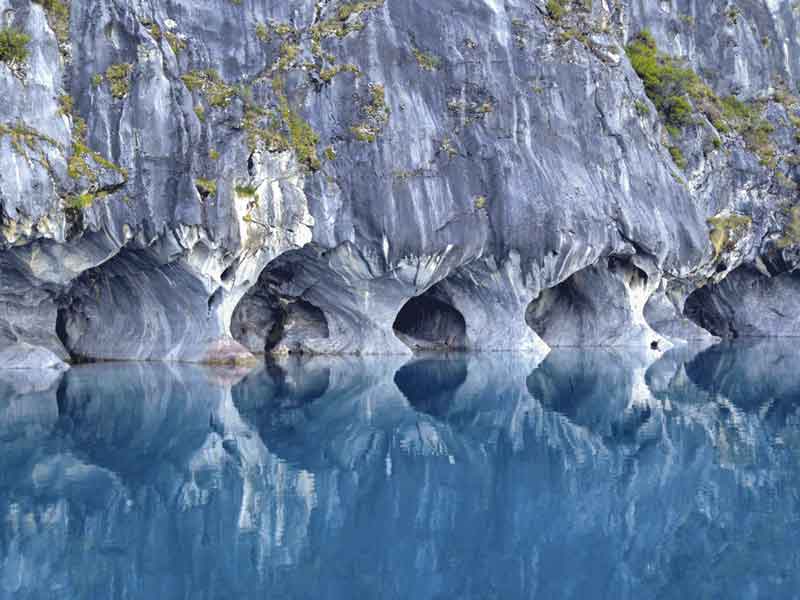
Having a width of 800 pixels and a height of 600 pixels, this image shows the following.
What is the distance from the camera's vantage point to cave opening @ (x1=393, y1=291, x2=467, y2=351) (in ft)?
129

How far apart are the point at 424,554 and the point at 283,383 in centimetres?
1606

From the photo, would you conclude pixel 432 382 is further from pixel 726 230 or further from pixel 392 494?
pixel 726 230

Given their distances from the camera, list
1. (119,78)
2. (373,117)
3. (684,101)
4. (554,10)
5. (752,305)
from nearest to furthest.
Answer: (119,78) → (373,117) → (554,10) → (684,101) → (752,305)

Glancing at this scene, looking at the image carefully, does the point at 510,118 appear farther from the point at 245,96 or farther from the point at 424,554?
the point at 424,554

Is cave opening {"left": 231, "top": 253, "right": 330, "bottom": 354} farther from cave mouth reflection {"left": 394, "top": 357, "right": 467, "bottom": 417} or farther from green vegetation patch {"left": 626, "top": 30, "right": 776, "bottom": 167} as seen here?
green vegetation patch {"left": 626, "top": 30, "right": 776, "bottom": 167}

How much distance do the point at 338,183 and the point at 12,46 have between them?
11.6 meters

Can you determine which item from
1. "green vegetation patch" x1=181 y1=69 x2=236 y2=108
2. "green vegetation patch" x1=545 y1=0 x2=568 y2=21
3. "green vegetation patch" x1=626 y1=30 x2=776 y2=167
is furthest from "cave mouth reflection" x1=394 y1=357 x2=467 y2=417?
"green vegetation patch" x1=626 y1=30 x2=776 y2=167

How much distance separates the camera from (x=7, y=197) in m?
24.9

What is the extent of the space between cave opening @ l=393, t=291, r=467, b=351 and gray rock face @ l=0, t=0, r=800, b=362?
114mm

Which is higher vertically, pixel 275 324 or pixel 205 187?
pixel 205 187

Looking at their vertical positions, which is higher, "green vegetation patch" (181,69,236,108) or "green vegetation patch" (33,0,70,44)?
"green vegetation patch" (33,0,70,44)

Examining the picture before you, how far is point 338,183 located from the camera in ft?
108

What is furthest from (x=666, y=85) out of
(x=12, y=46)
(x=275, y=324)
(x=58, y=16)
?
(x=12, y=46)

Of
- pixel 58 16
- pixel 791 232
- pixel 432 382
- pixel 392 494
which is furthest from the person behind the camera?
pixel 791 232
